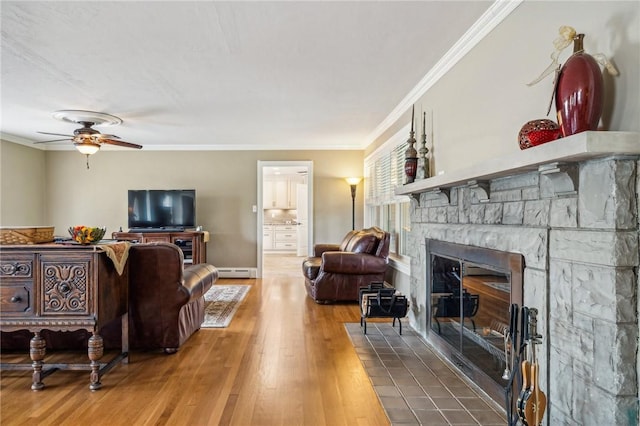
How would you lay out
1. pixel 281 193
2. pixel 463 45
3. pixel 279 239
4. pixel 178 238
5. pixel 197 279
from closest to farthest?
pixel 463 45 < pixel 197 279 < pixel 178 238 < pixel 279 239 < pixel 281 193

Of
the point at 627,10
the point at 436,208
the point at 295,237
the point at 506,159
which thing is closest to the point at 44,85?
the point at 436,208

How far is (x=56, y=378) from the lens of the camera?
8.32ft

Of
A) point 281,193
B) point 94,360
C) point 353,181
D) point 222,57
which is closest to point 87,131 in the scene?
point 222,57

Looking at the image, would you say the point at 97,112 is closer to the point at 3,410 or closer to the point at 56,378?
the point at 56,378

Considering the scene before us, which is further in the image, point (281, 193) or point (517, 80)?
point (281, 193)

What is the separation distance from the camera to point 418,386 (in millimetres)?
2340

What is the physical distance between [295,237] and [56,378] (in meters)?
8.33

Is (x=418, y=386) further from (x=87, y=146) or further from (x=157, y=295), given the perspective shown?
(x=87, y=146)

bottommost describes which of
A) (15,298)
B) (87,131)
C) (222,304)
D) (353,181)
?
(222,304)

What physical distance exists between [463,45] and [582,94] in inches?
60.5

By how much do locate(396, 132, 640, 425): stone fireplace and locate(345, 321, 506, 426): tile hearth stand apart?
0.49m

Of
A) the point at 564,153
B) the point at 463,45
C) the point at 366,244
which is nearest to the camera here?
the point at 564,153

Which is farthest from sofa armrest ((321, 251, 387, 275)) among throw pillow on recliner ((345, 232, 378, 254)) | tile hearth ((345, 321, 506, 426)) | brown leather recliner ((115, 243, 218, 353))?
brown leather recliner ((115, 243, 218, 353))

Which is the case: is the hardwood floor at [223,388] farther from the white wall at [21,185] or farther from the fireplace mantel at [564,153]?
the white wall at [21,185]
